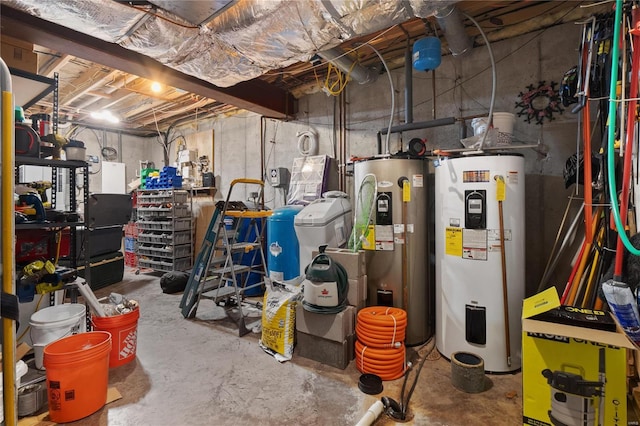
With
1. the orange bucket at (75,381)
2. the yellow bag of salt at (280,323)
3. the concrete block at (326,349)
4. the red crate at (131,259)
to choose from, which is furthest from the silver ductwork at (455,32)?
the red crate at (131,259)

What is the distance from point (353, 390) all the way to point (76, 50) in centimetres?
349

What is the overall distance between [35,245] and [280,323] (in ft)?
6.93

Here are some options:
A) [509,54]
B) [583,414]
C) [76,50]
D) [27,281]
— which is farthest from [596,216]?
[76,50]

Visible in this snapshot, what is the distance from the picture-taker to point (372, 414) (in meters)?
1.71

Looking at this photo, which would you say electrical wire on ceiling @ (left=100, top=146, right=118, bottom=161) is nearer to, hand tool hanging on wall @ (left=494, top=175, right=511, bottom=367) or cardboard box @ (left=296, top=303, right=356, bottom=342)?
cardboard box @ (left=296, top=303, right=356, bottom=342)

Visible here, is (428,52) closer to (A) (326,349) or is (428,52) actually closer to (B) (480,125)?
(B) (480,125)

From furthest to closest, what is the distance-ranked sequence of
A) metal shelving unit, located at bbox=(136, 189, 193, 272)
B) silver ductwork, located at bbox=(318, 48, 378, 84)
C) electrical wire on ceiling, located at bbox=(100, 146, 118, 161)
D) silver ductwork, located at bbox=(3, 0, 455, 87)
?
electrical wire on ceiling, located at bbox=(100, 146, 118, 161), metal shelving unit, located at bbox=(136, 189, 193, 272), silver ductwork, located at bbox=(318, 48, 378, 84), silver ductwork, located at bbox=(3, 0, 455, 87)

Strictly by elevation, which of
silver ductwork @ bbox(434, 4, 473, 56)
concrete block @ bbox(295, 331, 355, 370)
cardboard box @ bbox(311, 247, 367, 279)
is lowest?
concrete block @ bbox(295, 331, 355, 370)

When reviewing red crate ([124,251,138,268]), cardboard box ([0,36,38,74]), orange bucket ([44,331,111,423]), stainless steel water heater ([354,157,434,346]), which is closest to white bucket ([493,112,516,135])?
stainless steel water heater ([354,157,434,346])

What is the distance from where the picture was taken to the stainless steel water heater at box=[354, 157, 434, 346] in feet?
8.73

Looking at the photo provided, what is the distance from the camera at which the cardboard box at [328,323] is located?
229cm

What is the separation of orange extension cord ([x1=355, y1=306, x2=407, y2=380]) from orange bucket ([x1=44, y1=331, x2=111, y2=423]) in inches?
66.1

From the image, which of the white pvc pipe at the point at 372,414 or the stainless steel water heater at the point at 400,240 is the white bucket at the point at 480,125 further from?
the white pvc pipe at the point at 372,414

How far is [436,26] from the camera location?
9.48 feet
